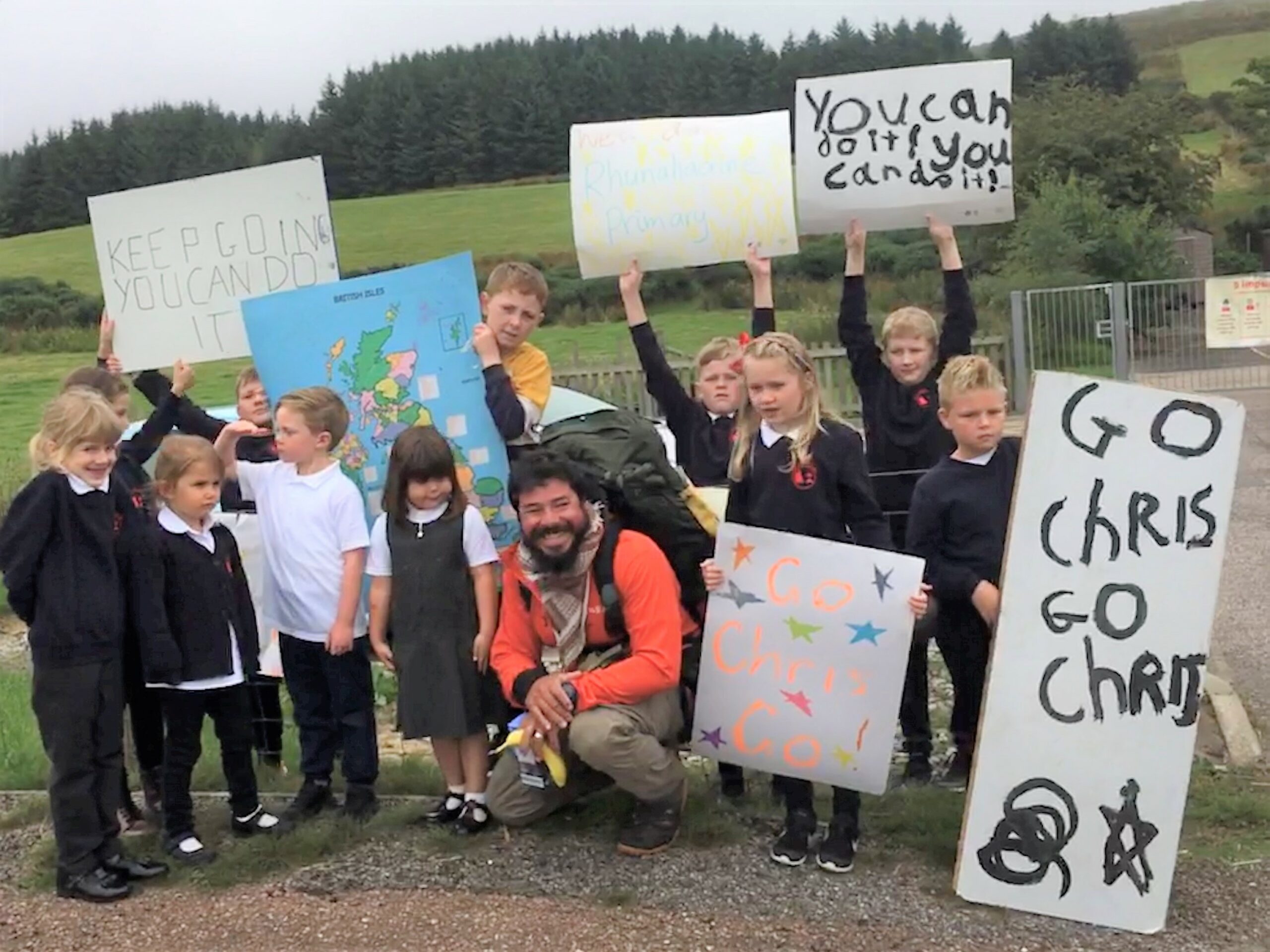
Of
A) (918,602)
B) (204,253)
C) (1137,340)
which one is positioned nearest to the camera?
(918,602)

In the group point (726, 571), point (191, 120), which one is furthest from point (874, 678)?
point (191, 120)

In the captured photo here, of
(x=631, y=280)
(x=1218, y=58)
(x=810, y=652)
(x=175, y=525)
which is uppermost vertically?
(x=1218, y=58)

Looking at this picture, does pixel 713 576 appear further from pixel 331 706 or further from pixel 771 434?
pixel 331 706

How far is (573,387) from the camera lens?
1905 cm

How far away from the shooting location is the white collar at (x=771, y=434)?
4.40 meters

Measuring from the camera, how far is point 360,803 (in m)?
4.87

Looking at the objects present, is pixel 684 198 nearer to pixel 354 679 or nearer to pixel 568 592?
pixel 568 592

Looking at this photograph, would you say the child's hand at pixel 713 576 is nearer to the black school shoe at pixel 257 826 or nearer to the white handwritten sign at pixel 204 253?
the black school shoe at pixel 257 826

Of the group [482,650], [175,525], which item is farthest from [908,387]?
[175,525]

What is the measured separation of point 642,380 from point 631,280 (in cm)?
1390

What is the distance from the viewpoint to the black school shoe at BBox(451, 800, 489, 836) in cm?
468

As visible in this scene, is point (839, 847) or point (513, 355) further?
point (513, 355)

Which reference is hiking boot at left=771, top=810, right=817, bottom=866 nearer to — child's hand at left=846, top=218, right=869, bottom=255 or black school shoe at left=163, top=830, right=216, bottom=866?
black school shoe at left=163, top=830, right=216, bottom=866

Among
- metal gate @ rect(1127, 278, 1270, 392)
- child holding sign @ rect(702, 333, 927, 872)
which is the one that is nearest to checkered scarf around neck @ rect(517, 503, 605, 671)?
child holding sign @ rect(702, 333, 927, 872)
